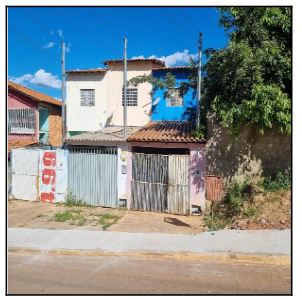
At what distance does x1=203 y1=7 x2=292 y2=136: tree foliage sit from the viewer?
36.3ft

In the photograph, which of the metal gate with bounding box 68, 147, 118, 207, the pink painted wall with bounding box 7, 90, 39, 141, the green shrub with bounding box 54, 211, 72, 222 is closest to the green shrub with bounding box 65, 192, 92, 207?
the metal gate with bounding box 68, 147, 118, 207

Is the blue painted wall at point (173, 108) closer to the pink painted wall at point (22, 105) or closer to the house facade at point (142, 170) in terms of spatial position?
the house facade at point (142, 170)

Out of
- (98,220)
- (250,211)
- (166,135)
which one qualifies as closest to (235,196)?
(250,211)

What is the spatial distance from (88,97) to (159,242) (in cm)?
1259

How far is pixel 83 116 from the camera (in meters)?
20.6

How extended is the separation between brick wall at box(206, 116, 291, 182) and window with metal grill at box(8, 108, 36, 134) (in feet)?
44.9

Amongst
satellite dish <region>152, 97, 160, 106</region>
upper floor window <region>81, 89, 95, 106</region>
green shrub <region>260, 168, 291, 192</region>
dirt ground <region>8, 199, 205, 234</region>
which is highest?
upper floor window <region>81, 89, 95, 106</region>

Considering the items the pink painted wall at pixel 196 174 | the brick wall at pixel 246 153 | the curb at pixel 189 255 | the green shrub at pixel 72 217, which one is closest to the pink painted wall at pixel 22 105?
the green shrub at pixel 72 217

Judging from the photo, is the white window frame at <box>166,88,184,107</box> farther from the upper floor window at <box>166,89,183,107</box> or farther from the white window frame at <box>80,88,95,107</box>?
the white window frame at <box>80,88,95,107</box>

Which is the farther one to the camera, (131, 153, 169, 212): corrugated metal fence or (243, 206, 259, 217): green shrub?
(131, 153, 169, 212): corrugated metal fence

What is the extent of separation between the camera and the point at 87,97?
2047 cm

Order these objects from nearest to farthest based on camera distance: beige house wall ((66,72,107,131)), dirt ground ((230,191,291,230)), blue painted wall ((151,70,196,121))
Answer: dirt ground ((230,191,291,230)), blue painted wall ((151,70,196,121)), beige house wall ((66,72,107,131))

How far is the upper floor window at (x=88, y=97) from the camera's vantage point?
803 inches

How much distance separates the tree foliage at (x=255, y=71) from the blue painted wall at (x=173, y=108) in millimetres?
5559
